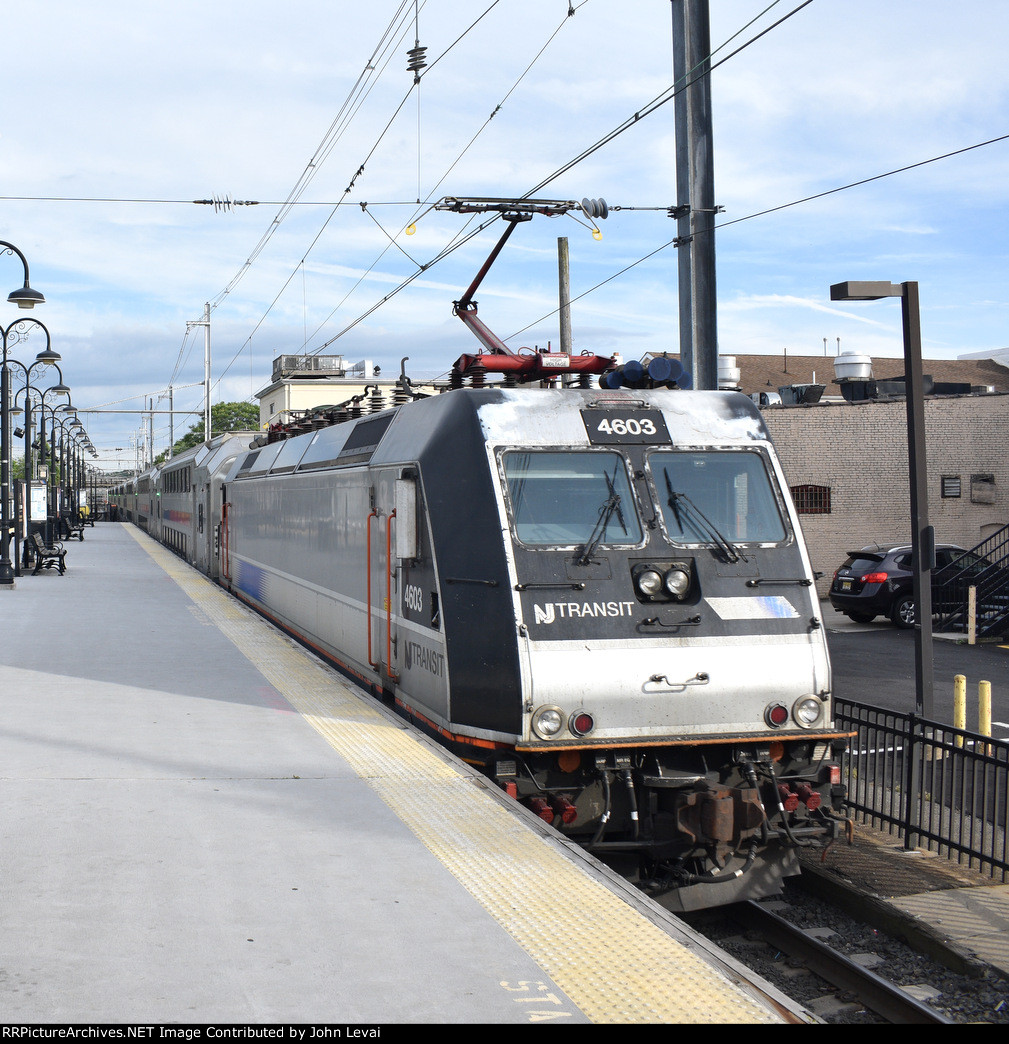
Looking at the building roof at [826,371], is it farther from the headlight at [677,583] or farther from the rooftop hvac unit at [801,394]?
the headlight at [677,583]

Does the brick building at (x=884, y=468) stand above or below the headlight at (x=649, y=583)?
above

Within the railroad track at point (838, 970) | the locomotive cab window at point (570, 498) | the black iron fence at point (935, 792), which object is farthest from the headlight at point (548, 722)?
the black iron fence at point (935, 792)

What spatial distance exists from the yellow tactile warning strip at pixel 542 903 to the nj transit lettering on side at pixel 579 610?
1120 millimetres

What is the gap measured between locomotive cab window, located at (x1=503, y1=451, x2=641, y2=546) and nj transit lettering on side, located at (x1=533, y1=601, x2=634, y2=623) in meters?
0.44

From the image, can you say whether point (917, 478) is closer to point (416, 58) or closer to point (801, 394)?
point (416, 58)

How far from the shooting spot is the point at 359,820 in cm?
623

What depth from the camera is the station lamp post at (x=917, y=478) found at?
976 centimetres

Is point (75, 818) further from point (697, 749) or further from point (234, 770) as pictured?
point (697, 749)

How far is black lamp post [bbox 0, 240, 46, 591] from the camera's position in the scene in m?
20.6

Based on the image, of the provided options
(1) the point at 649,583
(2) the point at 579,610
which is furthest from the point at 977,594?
(2) the point at 579,610

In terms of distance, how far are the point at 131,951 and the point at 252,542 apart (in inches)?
559

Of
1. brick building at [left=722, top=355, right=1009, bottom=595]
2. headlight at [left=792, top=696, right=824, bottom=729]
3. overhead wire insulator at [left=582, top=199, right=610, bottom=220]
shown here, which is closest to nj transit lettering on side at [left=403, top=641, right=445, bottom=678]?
headlight at [left=792, top=696, right=824, bottom=729]

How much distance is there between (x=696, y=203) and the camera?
468 inches

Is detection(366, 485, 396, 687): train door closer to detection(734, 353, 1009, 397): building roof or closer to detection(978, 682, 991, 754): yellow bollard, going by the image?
detection(978, 682, 991, 754): yellow bollard
